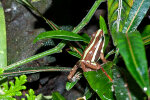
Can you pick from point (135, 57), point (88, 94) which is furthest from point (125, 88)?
point (88, 94)

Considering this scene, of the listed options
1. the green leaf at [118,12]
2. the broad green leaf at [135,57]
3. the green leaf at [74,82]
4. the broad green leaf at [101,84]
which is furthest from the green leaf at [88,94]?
the broad green leaf at [135,57]

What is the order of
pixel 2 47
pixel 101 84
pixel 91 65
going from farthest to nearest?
pixel 2 47, pixel 91 65, pixel 101 84

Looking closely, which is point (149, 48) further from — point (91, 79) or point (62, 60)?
point (91, 79)

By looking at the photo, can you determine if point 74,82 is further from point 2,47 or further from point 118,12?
point 2,47

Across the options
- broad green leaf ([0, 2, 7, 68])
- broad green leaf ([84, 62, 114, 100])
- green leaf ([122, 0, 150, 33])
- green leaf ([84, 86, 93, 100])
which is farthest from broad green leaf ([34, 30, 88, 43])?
broad green leaf ([0, 2, 7, 68])

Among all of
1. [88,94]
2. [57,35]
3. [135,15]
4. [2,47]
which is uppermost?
[2,47]

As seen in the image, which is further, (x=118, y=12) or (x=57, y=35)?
(x=118, y=12)

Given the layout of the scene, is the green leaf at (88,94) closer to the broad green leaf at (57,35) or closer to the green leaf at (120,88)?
the green leaf at (120,88)
